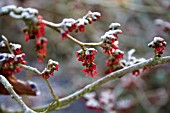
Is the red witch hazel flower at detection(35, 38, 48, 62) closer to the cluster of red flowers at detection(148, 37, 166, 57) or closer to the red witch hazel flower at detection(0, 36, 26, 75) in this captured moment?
the red witch hazel flower at detection(0, 36, 26, 75)

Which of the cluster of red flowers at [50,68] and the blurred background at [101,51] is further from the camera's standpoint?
the blurred background at [101,51]

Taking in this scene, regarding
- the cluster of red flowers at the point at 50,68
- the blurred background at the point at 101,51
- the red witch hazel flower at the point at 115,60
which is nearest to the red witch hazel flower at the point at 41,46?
the cluster of red flowers at the point at 50,68

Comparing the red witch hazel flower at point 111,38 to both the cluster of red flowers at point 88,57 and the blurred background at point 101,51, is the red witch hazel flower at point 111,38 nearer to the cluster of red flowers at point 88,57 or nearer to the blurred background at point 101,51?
the cluster of red flowers at point 88,57

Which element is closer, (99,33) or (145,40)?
(99,33)

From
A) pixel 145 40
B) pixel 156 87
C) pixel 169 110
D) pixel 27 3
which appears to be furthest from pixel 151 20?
pixel 27 3

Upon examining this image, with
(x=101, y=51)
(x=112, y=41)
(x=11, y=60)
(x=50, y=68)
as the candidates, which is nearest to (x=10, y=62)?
(x=11, y=60)

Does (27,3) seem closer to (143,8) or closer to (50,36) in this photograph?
(50,36)

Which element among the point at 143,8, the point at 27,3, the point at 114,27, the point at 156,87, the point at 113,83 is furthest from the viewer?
the point at 156,87

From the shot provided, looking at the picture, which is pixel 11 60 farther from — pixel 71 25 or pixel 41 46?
pixel 71 25
